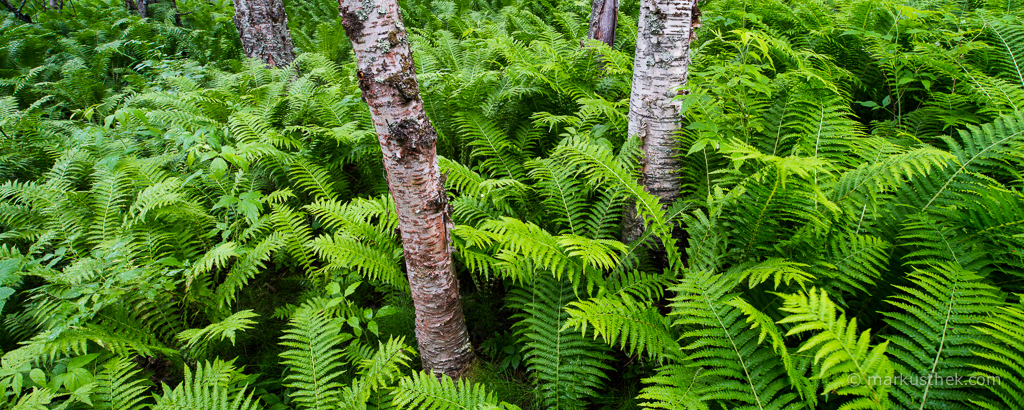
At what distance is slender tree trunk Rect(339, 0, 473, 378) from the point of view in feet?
5.49

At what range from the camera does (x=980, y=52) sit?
10.1 feet

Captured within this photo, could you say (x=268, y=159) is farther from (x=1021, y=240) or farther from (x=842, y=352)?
(x=1021, y=240)

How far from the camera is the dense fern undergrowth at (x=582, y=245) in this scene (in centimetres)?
169

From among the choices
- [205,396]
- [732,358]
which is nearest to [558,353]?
[732,358]

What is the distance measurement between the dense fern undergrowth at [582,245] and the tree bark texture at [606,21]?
597 mm

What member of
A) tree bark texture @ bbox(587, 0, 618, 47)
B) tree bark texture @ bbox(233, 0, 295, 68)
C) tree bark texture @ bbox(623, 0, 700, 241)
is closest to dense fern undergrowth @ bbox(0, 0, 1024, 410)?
tree bark texture @ bbox(623, 0, 700, 241)

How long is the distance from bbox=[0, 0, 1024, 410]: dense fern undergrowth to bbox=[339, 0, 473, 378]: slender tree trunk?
175mm

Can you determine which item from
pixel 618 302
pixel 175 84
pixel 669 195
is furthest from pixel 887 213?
pixel 175 84

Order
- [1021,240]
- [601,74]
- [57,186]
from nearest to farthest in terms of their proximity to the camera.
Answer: [1021,240]
[57,186]
[601,74]

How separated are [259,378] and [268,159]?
1.71 meters

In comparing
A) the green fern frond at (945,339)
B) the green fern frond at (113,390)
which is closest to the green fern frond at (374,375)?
the green fern frond at (113,390)

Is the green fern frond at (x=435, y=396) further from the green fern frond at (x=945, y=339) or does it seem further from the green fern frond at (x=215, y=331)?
the green fern frond at (x=945, y=339)

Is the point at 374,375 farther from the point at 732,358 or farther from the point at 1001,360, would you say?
the point at 1001,360

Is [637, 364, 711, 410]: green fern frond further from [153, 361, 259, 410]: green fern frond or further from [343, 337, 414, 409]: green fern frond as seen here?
[153, 361, 259, 410]: green fern frond
